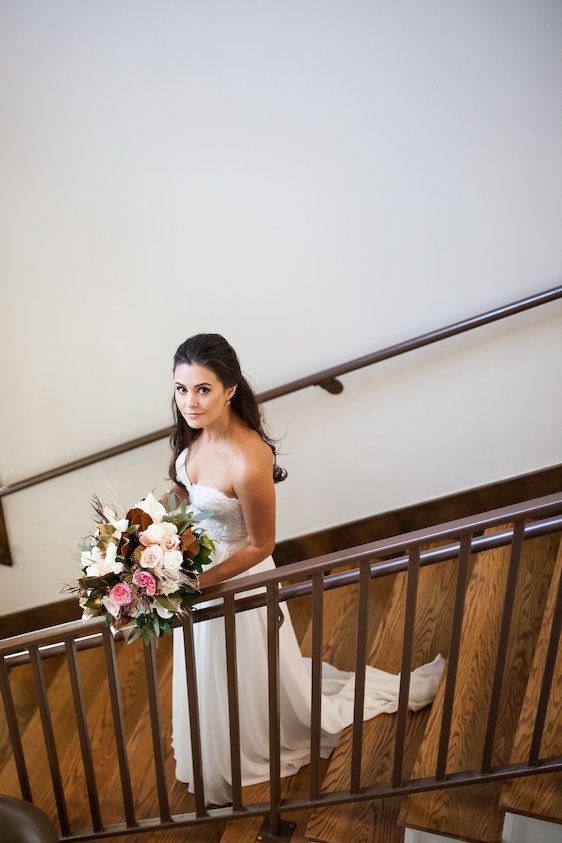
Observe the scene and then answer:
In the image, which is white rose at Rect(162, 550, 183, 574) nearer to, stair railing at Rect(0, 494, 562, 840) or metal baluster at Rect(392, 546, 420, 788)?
stair railing at Rect(0, 494, 562, 840)

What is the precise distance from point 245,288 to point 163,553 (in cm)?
151

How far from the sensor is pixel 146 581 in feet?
6.16

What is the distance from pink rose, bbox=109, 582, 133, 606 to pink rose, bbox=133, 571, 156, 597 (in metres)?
0.03

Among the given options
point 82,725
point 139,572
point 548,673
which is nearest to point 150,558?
point 139,572

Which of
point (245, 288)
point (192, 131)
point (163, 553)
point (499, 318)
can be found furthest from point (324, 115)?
point (163, 553)

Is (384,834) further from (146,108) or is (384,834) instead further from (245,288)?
(146,108)

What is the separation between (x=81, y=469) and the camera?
148 inches

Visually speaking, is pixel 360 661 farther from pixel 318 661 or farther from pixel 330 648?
pixel 330 648

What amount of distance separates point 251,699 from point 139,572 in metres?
0.94

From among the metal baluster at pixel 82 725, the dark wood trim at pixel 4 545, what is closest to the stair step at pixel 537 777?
the metal baluster at pixel 82 725

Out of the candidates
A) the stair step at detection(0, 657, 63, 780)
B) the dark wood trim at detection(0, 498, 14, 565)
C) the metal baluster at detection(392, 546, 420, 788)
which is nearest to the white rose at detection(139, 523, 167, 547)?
the metal baluster at detection(392, 546, 420, 788)

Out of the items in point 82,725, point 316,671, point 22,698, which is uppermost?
point 316,671

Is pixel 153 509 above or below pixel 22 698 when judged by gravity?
above

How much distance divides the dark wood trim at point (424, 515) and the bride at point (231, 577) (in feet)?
2.52
